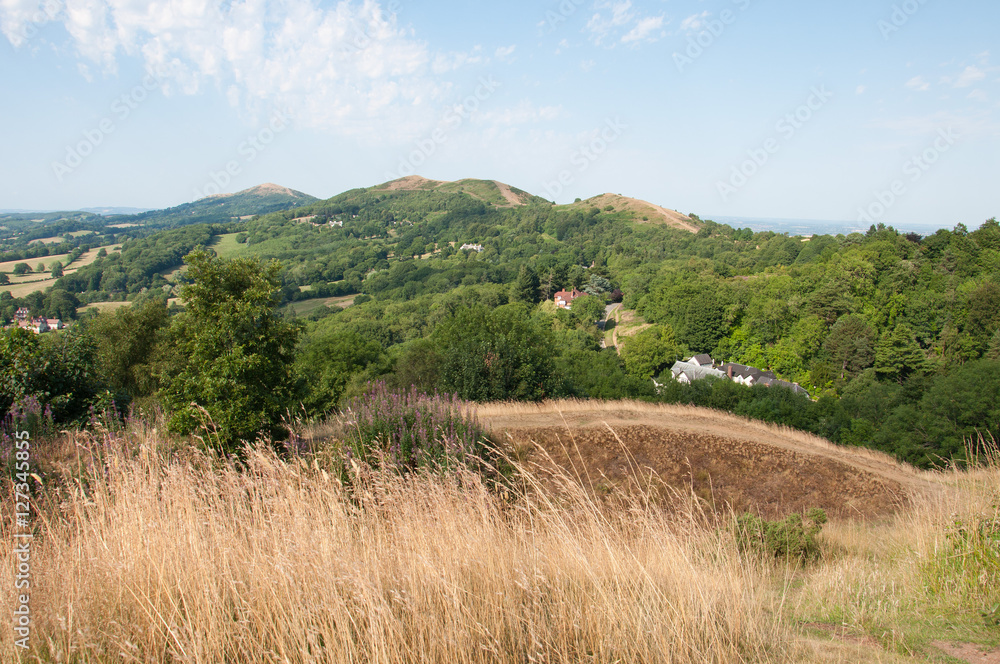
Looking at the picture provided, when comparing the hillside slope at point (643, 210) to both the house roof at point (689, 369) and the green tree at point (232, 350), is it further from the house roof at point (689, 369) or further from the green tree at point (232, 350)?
the green tree at point (232, 350)

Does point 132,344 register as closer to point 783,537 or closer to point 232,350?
A: point 232,350

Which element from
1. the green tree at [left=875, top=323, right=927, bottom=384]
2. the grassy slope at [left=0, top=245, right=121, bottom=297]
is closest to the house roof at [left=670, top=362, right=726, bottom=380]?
the green tree at [left=875, top=323, right=927, bottom=384]

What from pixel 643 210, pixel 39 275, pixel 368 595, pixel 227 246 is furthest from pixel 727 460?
pixel 643 210

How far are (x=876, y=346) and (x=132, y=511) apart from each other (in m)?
62.7

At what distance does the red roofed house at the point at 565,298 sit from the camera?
296ft

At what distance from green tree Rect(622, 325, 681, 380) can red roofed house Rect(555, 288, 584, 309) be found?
1048 inches

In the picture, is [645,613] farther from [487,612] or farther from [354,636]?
[354,636]

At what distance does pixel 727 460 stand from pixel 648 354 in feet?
168

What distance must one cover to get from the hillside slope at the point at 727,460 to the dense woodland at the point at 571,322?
3079 millimetres

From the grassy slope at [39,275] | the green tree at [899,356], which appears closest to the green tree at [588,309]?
the green tree at [899,356]

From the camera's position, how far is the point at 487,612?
2.47m

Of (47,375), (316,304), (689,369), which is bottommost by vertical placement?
(689,369)

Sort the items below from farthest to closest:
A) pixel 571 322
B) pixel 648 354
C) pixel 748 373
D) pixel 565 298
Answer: pixel 565 298
pixel 571 322
pixel 648 354
pixel 748 373

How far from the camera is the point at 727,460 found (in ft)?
35.6
